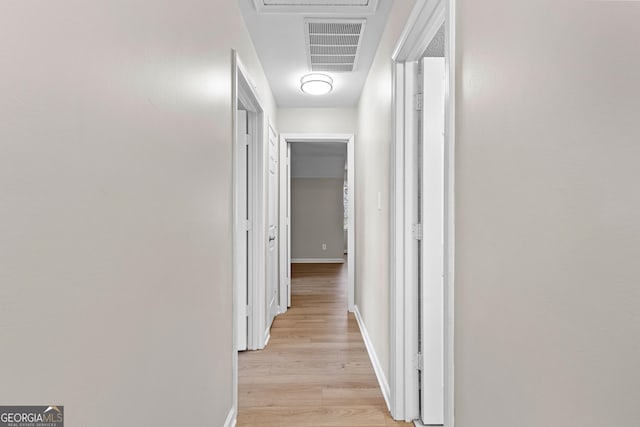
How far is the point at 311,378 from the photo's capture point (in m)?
2.66

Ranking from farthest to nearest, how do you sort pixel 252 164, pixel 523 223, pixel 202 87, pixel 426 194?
1. pixel 252 164
2. pixel 426 194
3. pixel 202 87
4. pixel 523 223

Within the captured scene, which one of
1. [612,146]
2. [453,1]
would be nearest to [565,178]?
[612,146]

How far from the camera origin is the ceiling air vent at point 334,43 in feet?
8.04

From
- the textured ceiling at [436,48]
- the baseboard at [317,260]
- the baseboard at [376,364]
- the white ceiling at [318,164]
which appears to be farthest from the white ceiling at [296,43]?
the baseboard at [317,260]

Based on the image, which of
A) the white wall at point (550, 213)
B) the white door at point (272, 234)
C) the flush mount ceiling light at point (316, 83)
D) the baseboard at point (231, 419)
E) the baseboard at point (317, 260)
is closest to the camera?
the white wall at point (550, 213)

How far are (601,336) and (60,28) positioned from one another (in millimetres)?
1144

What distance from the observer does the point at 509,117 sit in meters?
0.93

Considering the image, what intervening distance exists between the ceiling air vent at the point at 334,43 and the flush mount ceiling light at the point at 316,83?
0.10m

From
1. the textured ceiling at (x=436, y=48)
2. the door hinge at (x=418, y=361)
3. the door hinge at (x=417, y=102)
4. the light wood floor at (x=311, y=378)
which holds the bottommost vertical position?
the light wood floor at (x=311, y=378)

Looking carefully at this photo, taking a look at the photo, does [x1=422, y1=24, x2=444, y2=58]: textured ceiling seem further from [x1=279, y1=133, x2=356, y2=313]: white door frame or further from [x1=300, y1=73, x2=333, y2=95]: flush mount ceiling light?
[x1=279, y1=133, x2=356, y2=313]: white door frame

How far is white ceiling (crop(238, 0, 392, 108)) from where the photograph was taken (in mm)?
2268

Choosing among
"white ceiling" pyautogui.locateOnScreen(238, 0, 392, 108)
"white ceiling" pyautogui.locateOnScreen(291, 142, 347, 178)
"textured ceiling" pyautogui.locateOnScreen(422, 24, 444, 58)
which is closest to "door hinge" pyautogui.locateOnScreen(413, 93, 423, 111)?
"textured ceiling" pyautogui.locateOnScreen(422, 24, 444, 58)

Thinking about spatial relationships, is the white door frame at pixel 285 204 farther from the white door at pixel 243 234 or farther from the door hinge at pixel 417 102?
the door hinge at pixel 417 102

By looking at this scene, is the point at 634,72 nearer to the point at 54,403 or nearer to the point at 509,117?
the point at 509,117
